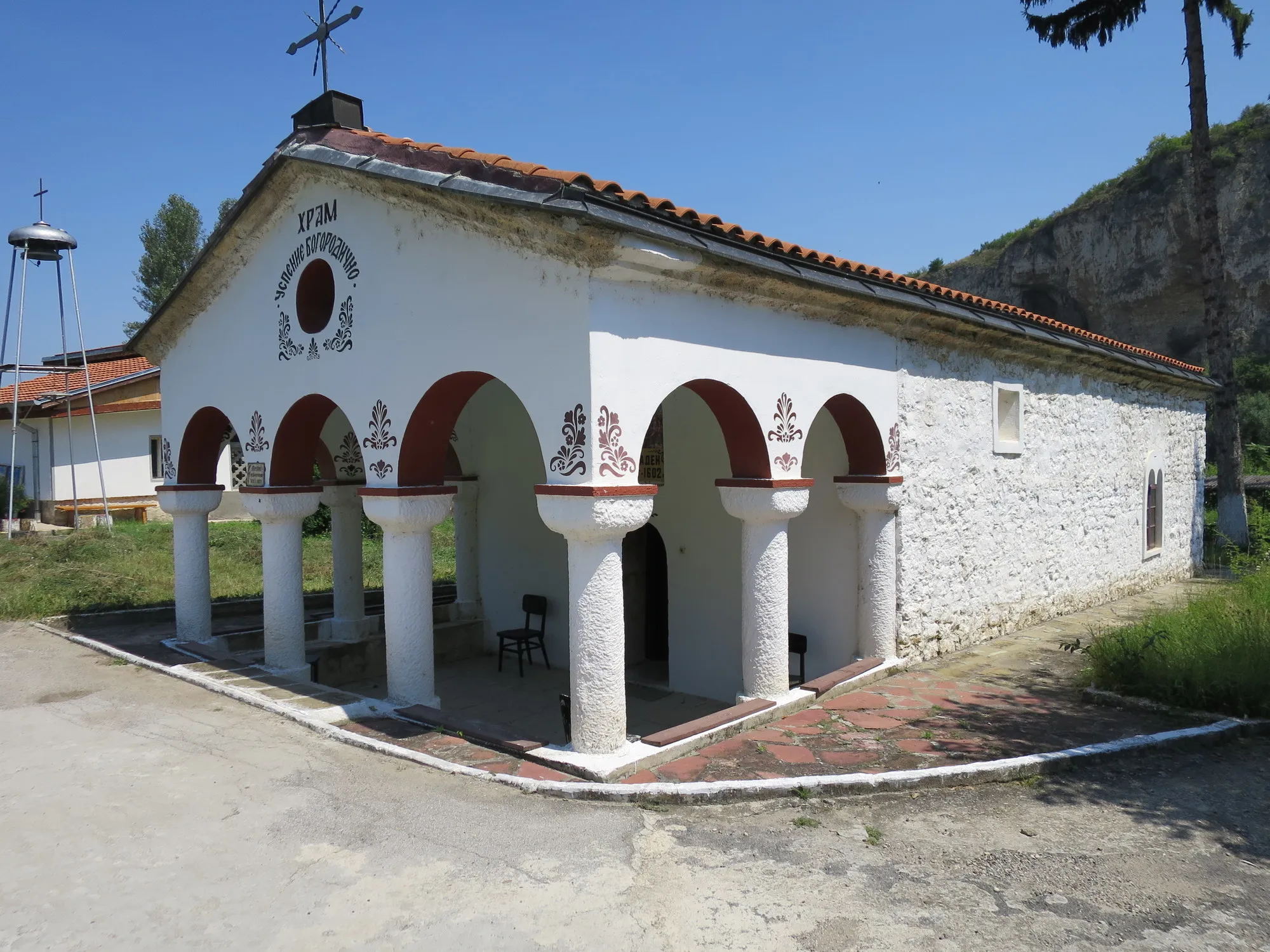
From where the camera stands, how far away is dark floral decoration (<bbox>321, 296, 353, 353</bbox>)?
670cm

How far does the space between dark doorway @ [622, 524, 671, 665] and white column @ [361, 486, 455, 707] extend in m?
3.19

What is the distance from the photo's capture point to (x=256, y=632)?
372 inches

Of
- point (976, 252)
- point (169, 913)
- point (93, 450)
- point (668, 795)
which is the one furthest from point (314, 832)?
point (976, 252)

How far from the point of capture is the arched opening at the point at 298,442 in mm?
7527

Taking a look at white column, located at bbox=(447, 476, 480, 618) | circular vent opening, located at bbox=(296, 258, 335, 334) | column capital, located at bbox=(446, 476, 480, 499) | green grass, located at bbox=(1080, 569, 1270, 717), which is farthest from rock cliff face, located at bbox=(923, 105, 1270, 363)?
circular vent opening, located at bbox=(296, 258, 335, 334)

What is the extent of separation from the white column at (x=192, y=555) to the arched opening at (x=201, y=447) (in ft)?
0.51

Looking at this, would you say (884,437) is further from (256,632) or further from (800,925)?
(256,632)

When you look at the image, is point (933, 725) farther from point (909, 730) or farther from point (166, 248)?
point (166, 248)

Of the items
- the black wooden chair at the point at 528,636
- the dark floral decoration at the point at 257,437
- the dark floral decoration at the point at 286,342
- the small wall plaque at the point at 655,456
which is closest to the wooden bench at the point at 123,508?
the black wooden chair at the point at 528,636

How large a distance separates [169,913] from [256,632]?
6213mm

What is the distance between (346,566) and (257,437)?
8.58 ft

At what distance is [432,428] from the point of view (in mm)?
6340

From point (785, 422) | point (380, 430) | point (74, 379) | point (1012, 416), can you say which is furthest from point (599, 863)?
point (74, 379)

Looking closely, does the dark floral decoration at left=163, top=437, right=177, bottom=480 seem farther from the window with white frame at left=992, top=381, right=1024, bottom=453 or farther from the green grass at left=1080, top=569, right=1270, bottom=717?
the green grass at left=1080, top=569, right=1270, bottom=717
